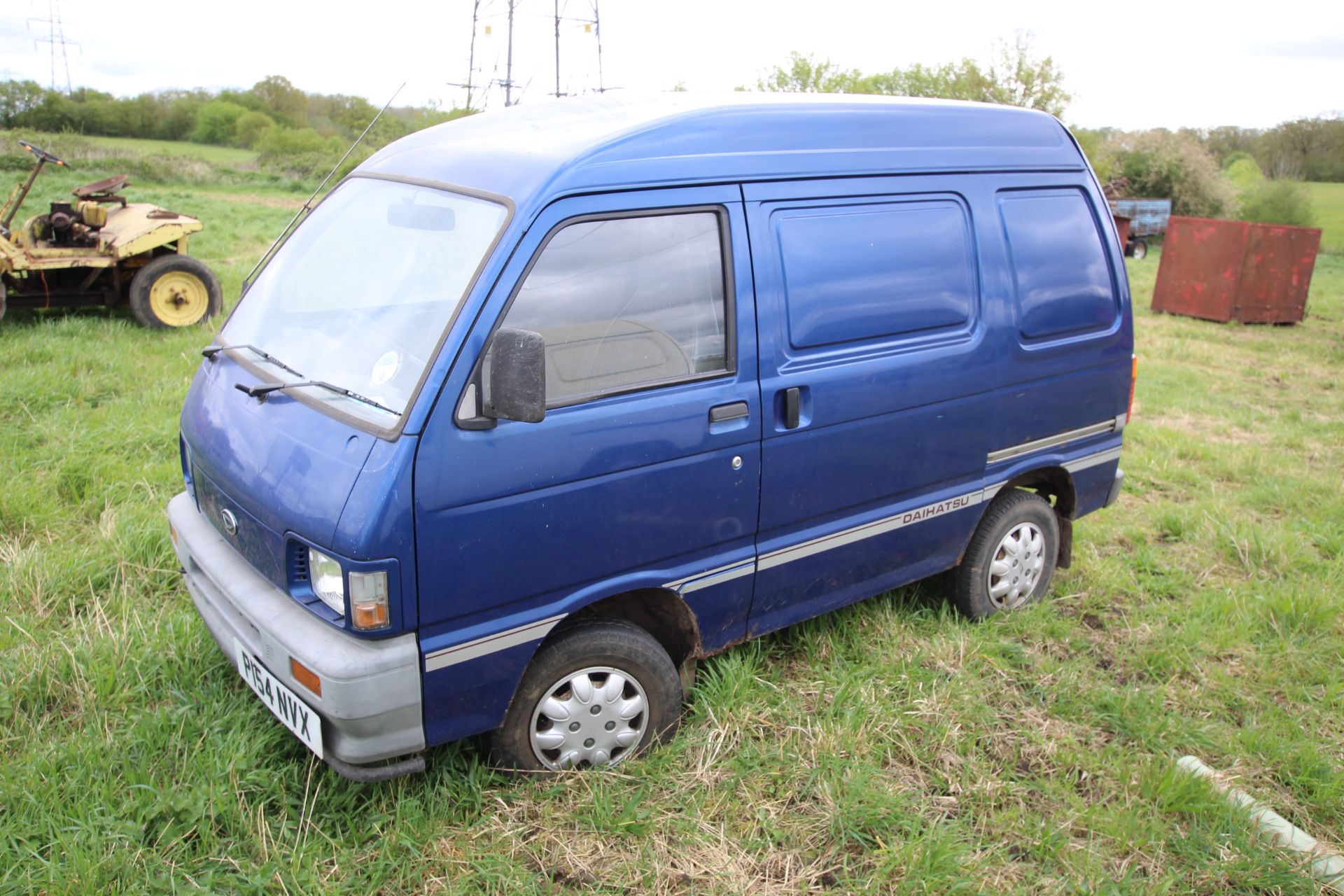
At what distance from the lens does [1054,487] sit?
474 cm

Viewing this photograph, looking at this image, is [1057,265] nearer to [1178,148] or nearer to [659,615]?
[659,615]

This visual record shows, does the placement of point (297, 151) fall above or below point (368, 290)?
above

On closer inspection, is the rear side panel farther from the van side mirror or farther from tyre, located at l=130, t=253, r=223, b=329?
tyre, located at l=130, t=253, r=223, b=329

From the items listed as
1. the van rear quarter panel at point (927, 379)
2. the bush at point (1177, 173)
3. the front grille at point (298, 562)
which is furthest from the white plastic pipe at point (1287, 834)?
the bush at point (1177, 173)

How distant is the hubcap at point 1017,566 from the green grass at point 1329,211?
3034cm

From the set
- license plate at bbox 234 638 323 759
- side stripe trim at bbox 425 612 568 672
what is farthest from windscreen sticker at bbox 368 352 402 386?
license plate at bbox 234 638 323 759

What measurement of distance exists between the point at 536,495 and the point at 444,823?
1.07 metres

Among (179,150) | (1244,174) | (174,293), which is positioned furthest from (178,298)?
(1244,174)

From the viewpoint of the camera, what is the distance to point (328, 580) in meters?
2.63

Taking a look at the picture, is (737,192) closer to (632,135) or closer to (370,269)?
→ (632,135)

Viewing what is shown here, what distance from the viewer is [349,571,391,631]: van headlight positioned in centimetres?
253

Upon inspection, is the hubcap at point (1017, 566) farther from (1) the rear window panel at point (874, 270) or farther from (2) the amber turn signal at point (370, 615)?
(2) the amber turn signal at point (370, 615)

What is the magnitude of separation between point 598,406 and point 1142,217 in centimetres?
3059

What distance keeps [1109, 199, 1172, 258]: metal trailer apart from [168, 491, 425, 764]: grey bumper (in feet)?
95.8
